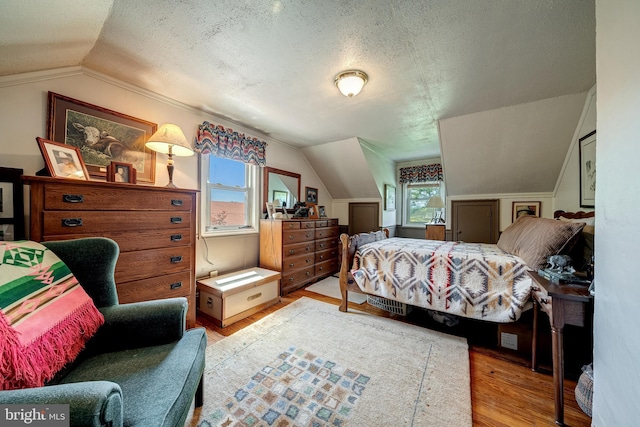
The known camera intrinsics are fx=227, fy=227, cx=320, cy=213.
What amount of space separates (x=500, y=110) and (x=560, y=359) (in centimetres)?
268

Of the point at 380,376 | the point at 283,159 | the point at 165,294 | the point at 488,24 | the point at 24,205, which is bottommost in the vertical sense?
the point at 380,376

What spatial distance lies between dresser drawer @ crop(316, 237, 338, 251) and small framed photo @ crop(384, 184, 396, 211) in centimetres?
130

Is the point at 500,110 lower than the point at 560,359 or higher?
higher

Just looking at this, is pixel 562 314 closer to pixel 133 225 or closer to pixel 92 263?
pixel 92 263

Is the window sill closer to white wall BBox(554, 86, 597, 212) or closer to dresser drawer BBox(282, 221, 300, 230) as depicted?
dresser drawer BBox(282, 221, 300, 230)

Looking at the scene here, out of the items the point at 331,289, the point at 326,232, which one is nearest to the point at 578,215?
the point at 331,289

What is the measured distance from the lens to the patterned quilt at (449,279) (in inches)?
72.4

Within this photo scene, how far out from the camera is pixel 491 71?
1974 millimetres

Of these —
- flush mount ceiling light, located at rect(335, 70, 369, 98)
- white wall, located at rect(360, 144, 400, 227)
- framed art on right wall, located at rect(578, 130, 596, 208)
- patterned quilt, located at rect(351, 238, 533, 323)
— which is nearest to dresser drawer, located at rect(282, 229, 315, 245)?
patterned quilt, located at rect(351, 238, 533, 323)

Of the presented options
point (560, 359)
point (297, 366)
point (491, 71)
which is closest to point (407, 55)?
point (491, 71)

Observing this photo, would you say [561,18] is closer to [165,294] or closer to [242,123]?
[242,123]

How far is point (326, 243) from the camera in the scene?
13.4 ft

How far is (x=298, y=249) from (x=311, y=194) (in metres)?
1.44

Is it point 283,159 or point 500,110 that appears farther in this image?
point 283,159
